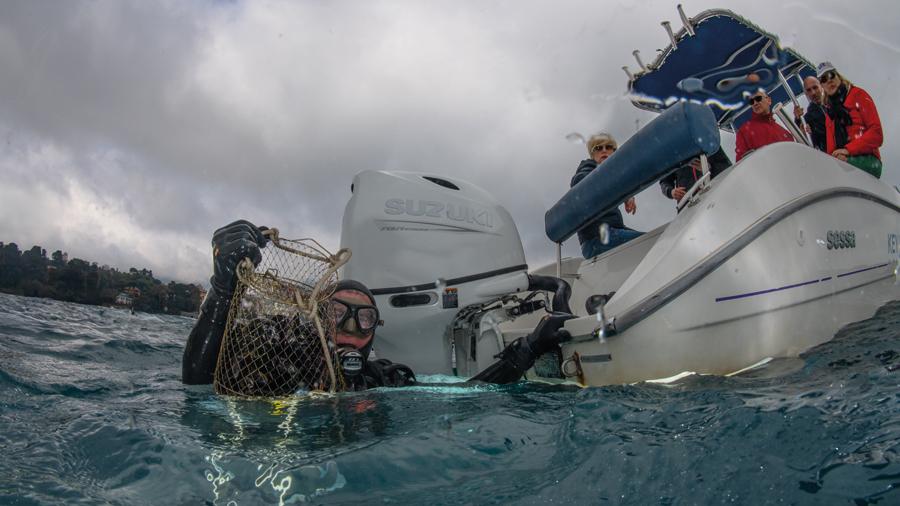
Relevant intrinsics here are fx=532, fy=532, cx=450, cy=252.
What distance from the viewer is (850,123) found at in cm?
428

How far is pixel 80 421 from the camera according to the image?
219cm

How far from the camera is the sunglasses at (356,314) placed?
3.21 meters

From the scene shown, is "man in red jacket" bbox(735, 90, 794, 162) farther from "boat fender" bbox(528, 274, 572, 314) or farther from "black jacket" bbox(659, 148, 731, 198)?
"boat fender" bbox(528, 274, 572, 314)

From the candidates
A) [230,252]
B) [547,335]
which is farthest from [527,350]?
[230,252]

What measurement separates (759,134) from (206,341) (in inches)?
170

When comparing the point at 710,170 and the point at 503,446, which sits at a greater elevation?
the point at 710,170

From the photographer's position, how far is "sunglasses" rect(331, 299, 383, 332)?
321 cm

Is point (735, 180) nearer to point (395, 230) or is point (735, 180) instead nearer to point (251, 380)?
point (395, 230)

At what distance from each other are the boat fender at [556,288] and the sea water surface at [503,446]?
117 centimetres

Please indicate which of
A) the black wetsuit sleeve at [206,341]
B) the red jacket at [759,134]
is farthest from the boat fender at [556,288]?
the black wetsuit sleeve at [206,341]

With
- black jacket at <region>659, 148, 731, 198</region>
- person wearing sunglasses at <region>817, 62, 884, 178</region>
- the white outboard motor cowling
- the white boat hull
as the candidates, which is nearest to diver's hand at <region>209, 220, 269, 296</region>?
the white outboard motor cowling

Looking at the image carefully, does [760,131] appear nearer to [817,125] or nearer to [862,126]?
[862,126]

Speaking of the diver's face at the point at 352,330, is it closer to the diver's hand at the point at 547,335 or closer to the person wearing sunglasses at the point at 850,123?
the diver's hand at the point at 547,335

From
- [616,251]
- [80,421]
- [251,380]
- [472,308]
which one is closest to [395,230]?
[472,308]
